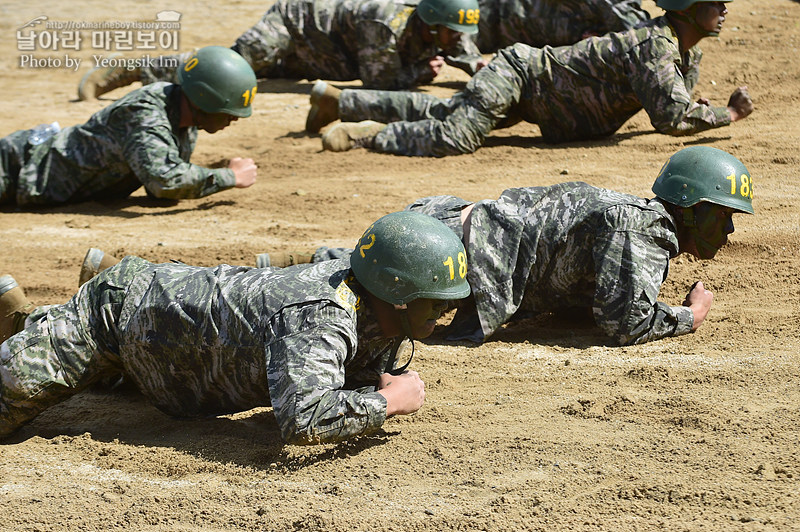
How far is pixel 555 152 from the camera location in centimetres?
864

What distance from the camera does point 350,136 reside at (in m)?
9.16

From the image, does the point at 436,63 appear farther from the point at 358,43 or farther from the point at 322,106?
the point at 322,106

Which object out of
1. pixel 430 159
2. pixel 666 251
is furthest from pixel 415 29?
pixel 666 251

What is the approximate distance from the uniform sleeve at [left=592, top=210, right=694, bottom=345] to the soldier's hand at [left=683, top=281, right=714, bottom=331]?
0.23 metres

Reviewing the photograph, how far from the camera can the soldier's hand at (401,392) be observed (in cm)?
402

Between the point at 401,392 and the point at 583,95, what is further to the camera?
the point at 583,95

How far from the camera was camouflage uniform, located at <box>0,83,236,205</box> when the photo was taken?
745 centimetres

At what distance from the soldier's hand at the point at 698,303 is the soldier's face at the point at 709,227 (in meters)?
0.26

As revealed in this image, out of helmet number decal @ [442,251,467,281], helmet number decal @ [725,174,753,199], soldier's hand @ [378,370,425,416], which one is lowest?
soldier's hand @ [378,370,425,416]

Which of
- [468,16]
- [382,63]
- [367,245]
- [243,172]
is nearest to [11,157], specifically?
[243,172]

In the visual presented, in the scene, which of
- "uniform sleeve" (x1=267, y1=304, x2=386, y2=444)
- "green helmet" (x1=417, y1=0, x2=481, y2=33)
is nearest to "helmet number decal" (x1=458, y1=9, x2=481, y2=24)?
"green helmet" (x1=417, y1=0, x2=481, y2=33)

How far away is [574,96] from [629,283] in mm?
3891

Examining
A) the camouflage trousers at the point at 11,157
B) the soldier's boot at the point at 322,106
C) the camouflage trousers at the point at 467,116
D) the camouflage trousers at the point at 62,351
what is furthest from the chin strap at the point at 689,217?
the camouflage trousers at the point at 11,157

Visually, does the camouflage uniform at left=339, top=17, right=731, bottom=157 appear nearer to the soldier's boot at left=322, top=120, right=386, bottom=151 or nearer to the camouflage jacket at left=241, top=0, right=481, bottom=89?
the soldier's boot at left=322, top=120, right=386, bottom=151
